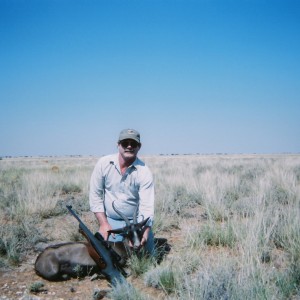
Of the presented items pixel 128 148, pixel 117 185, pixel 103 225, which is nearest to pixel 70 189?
pixel 117 185

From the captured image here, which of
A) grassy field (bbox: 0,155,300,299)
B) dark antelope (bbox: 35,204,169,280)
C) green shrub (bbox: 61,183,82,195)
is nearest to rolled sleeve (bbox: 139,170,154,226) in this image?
dark antelope (bbox: 35,204,169,280)

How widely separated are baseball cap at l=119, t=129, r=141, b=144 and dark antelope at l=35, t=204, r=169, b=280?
3.63 feet

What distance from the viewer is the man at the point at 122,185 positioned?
451 cm

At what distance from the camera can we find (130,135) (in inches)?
175

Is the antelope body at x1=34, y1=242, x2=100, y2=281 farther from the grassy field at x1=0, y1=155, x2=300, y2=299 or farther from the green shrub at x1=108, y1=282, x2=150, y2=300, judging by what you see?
the green shrub at x1=108, y1=282, x2=150, y2=300

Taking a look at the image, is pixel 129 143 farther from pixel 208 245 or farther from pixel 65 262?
pixel 208 245

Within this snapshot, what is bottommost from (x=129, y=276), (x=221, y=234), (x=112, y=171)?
(x=129, y=276)

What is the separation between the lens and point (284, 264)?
3.99 meters

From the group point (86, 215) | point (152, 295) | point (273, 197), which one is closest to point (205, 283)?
point (152, 295)

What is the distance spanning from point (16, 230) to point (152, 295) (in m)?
3.22

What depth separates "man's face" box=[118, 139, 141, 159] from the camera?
455 centimetres

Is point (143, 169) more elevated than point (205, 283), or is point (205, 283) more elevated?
point (143, 169)

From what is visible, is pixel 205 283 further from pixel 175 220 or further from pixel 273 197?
pixel 273 197

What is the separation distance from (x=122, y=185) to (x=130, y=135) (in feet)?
2.79
